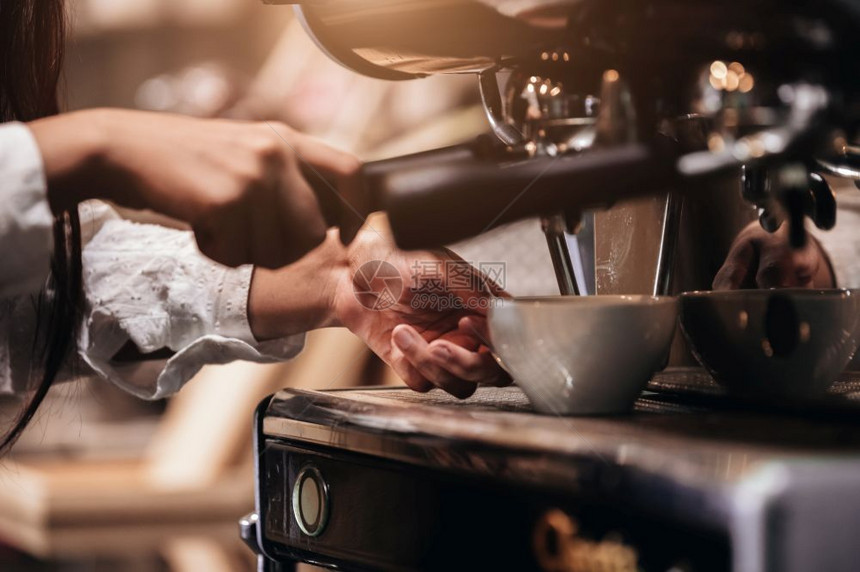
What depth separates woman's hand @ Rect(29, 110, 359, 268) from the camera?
1.77 ft

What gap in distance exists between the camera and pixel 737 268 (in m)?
0.84

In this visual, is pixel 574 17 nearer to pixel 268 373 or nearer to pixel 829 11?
pixel 829 11

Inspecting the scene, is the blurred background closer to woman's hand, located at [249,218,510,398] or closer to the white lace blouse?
the white lace blouse

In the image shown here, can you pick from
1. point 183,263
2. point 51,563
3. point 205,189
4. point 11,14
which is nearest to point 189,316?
Answer: point 183,263

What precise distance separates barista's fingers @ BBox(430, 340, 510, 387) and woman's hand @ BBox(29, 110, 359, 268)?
0.18 meters

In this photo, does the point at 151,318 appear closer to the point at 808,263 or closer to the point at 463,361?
the point at 463,361

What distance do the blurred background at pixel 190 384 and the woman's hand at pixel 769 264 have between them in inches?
25.6

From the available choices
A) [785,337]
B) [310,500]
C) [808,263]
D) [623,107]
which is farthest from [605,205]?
[808,263]

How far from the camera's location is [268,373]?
5.31 ft

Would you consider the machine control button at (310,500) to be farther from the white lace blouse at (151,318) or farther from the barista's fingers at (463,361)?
the white lace blouse at (151,318)

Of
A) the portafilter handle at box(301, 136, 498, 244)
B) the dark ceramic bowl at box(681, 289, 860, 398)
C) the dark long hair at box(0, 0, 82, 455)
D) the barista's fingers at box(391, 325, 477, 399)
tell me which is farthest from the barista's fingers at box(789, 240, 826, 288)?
the dark long hair at box(0, 0, 82, 455)

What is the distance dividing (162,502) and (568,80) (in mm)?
1097

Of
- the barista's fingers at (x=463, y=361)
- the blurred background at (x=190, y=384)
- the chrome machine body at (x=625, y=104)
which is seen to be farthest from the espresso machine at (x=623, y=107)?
the blurred background at (x=190, y=384)

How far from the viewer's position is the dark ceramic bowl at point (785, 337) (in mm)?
629
